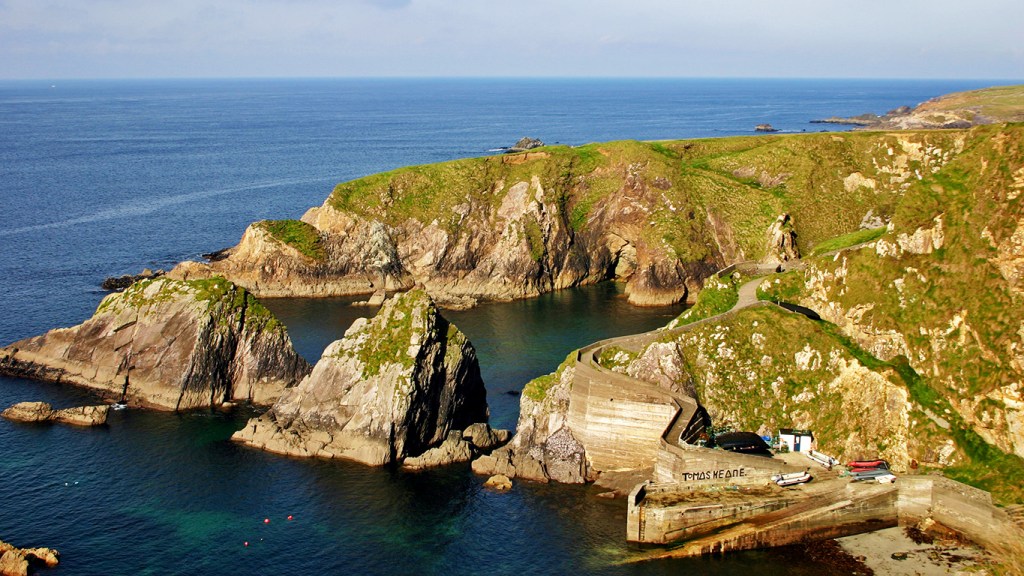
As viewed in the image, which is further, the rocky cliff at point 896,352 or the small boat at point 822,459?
the small boat at point 822,459

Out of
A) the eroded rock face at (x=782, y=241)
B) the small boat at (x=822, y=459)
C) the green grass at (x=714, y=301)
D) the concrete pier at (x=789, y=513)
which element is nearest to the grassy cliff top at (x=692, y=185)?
the eroded rock face at (x=782, y=241)

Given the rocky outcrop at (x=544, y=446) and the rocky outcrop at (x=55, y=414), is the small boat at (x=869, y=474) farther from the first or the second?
the rocky outcrop at (x=55, y=414)

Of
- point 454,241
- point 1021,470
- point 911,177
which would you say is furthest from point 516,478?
point 911,177

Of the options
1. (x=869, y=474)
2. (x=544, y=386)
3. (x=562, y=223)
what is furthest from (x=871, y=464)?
(x=562, y=223)

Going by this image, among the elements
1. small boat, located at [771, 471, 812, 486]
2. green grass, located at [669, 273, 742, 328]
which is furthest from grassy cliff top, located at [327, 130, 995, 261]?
small boat, located at [771, 471, 812, 486]

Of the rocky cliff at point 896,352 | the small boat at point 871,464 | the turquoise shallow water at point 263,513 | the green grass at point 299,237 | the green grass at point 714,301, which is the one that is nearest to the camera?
the turquoise shallow water at point 263,513

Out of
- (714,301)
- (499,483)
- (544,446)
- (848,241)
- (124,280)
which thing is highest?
(848,241)

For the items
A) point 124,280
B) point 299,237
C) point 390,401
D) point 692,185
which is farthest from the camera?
point 692,185

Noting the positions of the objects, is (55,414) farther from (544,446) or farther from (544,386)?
(544,446)
